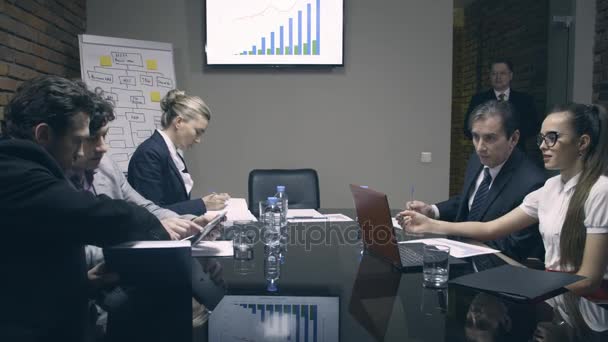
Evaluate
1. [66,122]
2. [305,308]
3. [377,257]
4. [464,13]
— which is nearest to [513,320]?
[305,308]

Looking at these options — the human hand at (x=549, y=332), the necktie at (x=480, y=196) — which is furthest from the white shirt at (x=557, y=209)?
the human hand at (x=549, y=332)

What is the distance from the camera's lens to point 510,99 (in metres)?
4.31

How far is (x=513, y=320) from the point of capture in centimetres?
105

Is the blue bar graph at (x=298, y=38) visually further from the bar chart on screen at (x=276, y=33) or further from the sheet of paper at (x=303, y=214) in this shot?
the sheet of paper at (x=303, y=214)

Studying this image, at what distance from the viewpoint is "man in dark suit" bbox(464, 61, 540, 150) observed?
4285mm

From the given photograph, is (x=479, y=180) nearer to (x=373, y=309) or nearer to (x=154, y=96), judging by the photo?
(x=373, y=309)

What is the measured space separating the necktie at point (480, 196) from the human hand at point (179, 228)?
4.02 feet

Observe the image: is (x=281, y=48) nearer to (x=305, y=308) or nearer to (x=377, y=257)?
(x=377, y=257)

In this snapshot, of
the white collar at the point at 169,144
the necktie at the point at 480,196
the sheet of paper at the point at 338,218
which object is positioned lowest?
the sheet of paper at the point at 338,218

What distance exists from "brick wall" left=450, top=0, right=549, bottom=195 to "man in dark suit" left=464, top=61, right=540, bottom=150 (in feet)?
1.46

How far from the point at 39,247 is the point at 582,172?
5.41 ft

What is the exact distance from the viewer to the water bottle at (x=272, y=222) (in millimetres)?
1903

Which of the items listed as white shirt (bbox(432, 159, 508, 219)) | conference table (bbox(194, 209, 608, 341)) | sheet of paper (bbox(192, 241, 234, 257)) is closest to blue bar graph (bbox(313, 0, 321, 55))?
white shirt (bbox(432, 159, 508, 219))

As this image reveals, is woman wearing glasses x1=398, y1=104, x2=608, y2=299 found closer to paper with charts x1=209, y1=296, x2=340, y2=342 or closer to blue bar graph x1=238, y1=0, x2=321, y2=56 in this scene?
paper with charts x1=209, y1=296, x2=340, y2=342
